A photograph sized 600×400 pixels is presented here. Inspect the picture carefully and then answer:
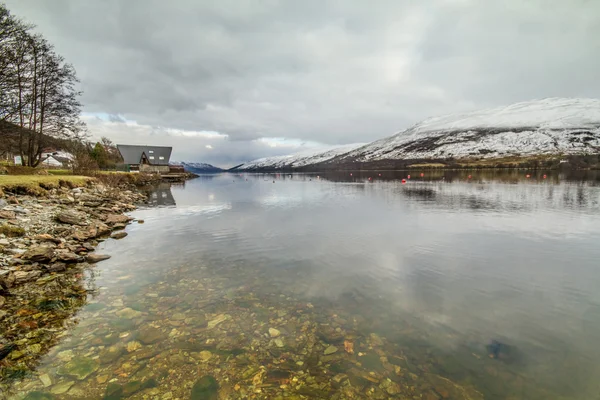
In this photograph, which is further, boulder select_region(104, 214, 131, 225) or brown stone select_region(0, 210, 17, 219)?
boulder select_region(104, 214, 131, 225)

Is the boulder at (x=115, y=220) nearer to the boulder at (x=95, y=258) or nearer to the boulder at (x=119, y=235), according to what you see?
the boulder at (x=119, y=235)

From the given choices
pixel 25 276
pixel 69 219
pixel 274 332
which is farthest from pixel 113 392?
pixel 69 219

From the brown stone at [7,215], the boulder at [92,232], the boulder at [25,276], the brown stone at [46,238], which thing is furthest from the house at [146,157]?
the boulder at [25,276]

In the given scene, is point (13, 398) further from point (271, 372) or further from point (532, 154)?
point (532, 154)

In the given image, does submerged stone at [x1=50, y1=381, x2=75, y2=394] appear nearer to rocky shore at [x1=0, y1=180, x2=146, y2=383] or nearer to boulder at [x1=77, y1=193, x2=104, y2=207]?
rocky shore at [x1=0, y1=180, x2=146, y2=383]

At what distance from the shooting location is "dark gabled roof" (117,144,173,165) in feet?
347

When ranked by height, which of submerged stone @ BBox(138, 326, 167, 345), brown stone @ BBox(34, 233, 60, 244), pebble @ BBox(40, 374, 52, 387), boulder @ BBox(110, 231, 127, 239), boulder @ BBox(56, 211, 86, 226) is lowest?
submerged stone @ BBox(138, 326, 167, 345)

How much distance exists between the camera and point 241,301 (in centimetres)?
911

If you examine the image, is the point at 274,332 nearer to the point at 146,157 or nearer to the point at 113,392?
the point at 113,392

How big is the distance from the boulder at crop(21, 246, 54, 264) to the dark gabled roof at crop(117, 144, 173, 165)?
109 metres

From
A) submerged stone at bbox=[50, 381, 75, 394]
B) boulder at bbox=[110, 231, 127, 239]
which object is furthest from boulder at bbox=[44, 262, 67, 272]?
submerged stone at bbox=[50, 381, 75, 394]

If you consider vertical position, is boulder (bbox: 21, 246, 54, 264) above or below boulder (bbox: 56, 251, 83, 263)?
above

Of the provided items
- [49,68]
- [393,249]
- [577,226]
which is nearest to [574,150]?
[577,226]

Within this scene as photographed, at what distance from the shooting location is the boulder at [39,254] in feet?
35.4
